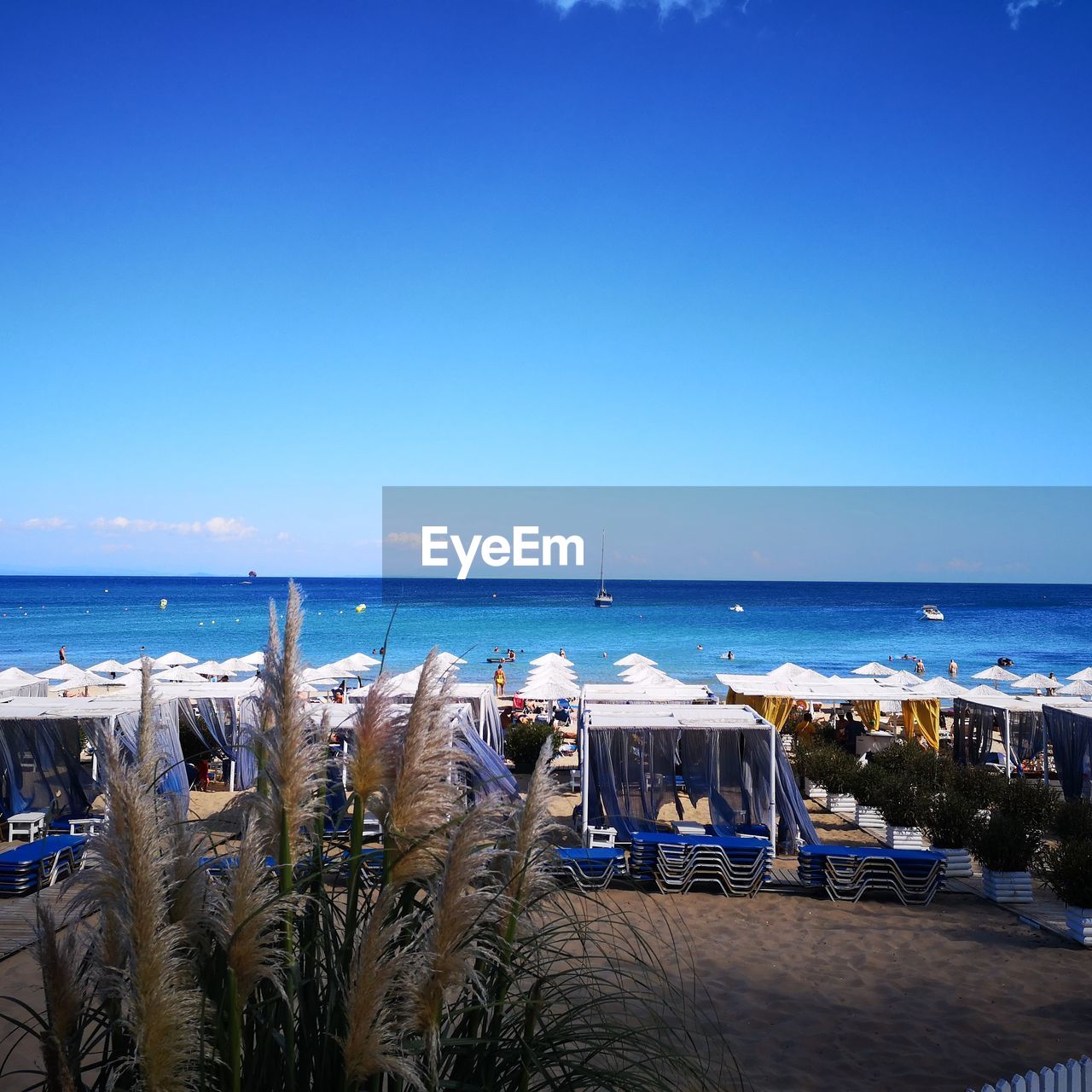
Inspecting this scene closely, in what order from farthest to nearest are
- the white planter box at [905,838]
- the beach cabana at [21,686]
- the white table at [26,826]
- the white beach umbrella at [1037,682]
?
the white beach umbrella at [1037,682] → the beach cabana at [21,686] → the white planter box at [905,838] → the white table at [26,826]

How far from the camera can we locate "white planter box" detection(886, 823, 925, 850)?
11.7 metres

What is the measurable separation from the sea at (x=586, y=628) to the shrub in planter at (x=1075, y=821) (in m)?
12.7

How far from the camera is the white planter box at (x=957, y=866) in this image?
1043 cm

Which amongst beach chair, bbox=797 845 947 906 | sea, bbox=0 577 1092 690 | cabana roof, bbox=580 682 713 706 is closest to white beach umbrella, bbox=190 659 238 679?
sea, bbox=0 577 1092 690

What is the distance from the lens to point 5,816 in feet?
39.1

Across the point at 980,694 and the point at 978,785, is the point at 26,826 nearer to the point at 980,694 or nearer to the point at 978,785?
the point at 978,785

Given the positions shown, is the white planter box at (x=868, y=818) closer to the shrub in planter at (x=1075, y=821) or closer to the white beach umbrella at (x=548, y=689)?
the shrub in planter at (x=1075, y=821)

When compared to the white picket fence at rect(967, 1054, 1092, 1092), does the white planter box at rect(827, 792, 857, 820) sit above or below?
below

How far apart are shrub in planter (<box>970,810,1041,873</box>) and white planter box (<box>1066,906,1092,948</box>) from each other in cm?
121

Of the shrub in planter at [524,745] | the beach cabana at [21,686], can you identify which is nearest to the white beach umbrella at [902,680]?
the shrub in planter at [524,745]

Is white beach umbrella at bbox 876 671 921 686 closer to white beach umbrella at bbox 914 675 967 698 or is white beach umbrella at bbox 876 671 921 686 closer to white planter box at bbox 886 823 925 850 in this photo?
white beach umbrella at bbox 914 675 967 698

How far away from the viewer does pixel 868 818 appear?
13398 mm

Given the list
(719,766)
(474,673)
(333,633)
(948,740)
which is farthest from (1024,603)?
(719,766)

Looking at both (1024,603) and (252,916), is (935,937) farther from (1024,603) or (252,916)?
(1024,603)
